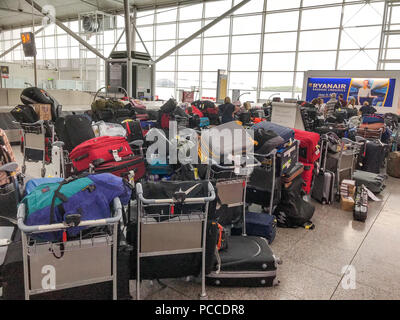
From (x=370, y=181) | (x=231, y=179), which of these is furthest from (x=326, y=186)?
(x=231, y=179)

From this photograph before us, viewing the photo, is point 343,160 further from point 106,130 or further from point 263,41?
point 263,41

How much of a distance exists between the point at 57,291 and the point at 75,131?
2646 mm

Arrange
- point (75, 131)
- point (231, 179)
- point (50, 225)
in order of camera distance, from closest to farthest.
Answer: point (50, 225) → point (231, 179) → point (75, 131)

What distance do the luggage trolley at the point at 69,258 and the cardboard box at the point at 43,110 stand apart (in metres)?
4.77

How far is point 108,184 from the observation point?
77.9 inches

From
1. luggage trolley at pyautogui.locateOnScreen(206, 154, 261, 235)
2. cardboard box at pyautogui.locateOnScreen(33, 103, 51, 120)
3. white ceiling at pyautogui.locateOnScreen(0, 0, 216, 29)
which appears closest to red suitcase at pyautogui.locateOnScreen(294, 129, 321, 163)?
luggage trolley at pyautogui.locateOnScreen(206, 154, 261, 235)

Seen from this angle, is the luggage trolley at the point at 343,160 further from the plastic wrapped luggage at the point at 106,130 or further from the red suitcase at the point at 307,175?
the plastic wrapped luggage at the point at 106,130

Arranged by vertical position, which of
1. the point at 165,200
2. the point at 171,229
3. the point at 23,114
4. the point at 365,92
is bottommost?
the point at 171,229

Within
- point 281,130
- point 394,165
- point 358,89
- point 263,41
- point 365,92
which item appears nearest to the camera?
point 281,130

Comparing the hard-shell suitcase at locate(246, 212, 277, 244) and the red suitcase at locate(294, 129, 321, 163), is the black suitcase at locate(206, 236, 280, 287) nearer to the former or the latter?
the hard-shell suitcase at locate(246, 212, 277, 244)

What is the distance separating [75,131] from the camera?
4.18 metres

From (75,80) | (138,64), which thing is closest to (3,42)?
(75,80)

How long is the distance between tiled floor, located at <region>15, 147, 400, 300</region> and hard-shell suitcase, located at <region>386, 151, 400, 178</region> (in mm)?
2589

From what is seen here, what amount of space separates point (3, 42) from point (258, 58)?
85.3ft
